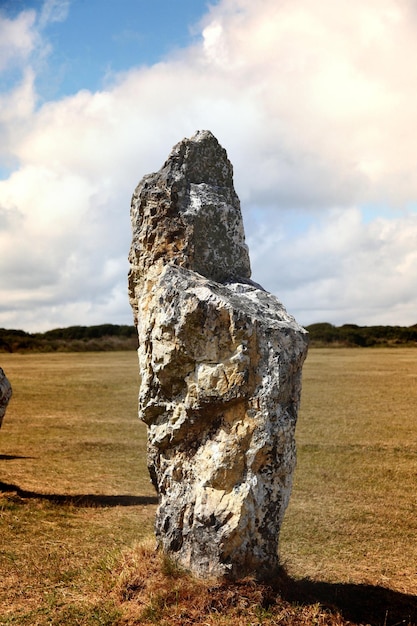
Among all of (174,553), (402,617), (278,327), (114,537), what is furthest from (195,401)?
(114,537)

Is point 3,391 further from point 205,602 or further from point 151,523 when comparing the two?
point 205,602

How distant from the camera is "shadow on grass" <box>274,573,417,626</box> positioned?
7551 mm

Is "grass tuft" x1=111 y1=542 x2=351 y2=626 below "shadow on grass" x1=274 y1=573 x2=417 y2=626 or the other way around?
the other way around

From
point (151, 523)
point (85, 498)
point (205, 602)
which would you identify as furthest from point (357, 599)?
point (85, 498)

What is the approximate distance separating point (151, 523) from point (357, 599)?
488 cm

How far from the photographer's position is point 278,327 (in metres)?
7.70

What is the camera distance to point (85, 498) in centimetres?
1366

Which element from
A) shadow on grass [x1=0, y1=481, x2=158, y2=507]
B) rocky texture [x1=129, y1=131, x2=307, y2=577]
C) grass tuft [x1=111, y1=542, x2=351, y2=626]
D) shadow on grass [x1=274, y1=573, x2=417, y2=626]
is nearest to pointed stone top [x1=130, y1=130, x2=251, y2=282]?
rocky texture [x1=129, y1=131, x2=307, y2=577]

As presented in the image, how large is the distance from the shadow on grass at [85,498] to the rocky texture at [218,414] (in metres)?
5.37

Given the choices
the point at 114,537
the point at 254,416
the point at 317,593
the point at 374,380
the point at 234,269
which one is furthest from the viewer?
the point at 374,380

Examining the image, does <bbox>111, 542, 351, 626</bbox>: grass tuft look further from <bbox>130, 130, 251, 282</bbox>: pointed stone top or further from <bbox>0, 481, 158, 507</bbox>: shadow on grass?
<bbox>0, 481, 158, 507</bbox>: shadow on grass

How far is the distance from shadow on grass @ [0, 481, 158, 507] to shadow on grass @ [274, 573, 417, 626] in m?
5.59

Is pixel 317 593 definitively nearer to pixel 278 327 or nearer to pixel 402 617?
pixel 402 617

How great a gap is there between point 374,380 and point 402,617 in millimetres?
26981
